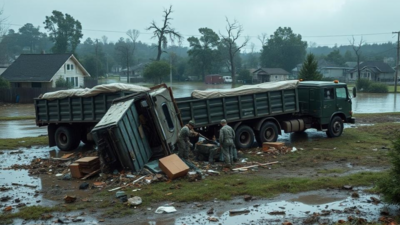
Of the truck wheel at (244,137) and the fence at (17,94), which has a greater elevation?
the fence at (17,94)

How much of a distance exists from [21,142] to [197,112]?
8581mm

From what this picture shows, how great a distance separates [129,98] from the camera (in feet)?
47.2

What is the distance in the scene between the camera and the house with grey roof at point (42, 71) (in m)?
52.2

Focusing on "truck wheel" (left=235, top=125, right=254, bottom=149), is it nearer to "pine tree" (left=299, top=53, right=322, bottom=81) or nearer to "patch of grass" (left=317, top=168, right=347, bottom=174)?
"patch of grass" (left=317, top=168, right=347, bottom=174)

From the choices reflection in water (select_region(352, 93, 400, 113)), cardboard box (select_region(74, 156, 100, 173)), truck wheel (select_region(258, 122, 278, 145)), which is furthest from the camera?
reflection in water (select_region(352, 93, 400, 113))

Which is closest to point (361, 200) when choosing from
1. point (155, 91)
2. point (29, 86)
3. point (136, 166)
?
point (136, 166)

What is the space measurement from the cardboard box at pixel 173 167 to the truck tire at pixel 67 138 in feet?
23.2

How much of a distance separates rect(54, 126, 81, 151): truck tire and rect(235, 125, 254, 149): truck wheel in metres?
6.65

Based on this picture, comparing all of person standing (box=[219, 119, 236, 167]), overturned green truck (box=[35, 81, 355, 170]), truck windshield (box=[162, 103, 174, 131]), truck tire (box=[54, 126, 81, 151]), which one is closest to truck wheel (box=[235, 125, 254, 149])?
overturned green truck (box=[35, 81, 355, 170])

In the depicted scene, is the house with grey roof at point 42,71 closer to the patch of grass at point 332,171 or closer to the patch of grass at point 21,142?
the patch of grass at point 21,142

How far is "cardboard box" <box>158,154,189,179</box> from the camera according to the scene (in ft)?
39.8

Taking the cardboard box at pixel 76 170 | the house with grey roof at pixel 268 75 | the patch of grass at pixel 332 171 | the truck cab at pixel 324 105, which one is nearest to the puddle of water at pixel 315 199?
the patch of grass at pixel 332 171

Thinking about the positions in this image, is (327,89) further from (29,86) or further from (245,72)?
(245,72)

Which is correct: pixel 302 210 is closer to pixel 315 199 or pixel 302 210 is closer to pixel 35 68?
pixel 315 199
